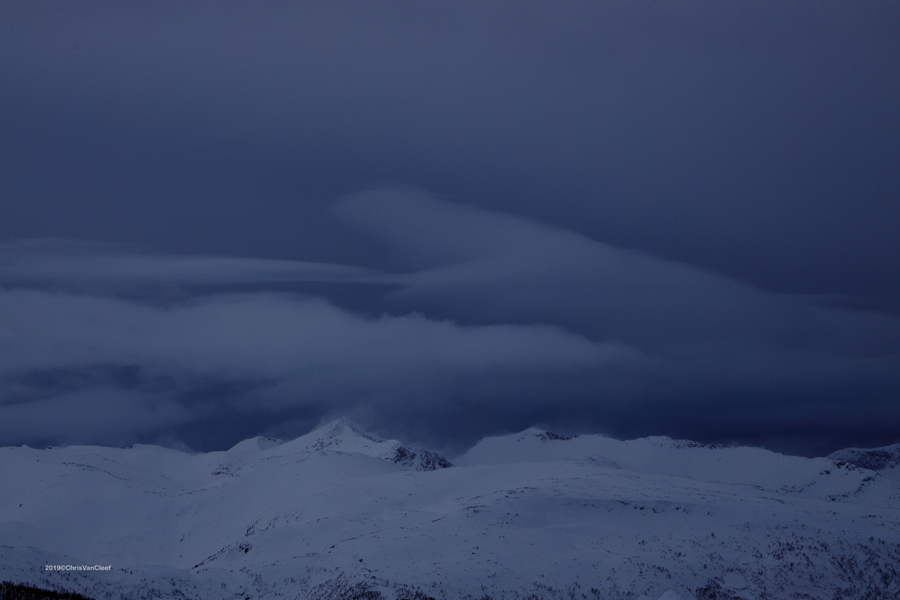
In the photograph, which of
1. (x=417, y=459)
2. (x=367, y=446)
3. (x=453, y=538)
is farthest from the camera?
(x=367, y=446)

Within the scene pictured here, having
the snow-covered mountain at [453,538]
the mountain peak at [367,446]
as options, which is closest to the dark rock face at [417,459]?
the mountain peak at [367,446]

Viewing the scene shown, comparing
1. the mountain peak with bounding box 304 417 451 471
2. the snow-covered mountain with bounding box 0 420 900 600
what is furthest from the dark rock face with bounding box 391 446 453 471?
the snow-covered mountain with bounding box 0 420 900 600

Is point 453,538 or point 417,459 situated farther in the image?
point 417,459

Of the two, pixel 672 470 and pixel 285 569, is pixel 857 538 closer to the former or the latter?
pixel 285 569

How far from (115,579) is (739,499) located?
3704 cm

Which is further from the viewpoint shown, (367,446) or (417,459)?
(367,446)

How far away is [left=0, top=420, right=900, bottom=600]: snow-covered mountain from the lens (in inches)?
1262

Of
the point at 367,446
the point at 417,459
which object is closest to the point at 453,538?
the point at 417,459

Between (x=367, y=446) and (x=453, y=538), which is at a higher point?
(x=453, y=538)

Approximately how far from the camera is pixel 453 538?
38.1 meters

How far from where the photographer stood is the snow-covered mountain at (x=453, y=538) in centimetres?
3206

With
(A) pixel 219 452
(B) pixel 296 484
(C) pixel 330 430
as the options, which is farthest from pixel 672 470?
(B) pixel 296 484

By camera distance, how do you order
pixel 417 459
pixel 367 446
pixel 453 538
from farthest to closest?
pixel 367 446 < pixel 417 459 < pixel 453 538

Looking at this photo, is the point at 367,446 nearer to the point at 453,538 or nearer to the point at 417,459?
the point at 417,459
